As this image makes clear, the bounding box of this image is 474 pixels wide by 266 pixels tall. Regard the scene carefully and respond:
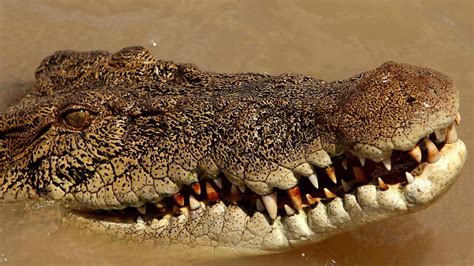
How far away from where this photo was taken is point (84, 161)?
13.7 feet

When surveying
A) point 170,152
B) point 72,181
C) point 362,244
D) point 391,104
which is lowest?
point 362,244

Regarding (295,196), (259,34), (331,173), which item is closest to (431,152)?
(331,173)

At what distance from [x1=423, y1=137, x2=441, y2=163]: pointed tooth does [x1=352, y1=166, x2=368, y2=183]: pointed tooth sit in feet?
1.12

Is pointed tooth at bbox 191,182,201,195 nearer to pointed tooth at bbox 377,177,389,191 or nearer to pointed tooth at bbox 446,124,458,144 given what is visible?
pointed tooth at bbox 377,177,389,191

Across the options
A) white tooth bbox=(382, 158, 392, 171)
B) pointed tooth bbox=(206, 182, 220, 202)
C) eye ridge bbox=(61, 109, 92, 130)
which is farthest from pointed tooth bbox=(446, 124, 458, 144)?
eye ridge bbox=(61, 109, 92, 130)

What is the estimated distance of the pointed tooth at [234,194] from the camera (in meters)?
3.87

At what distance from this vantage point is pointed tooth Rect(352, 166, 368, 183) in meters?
3.54

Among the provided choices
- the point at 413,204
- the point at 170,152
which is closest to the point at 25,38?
the point at 170,152

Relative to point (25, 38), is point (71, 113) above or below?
above

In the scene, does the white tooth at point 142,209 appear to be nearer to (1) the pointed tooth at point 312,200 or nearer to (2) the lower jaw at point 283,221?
(2) the lower jaw at point 283,221

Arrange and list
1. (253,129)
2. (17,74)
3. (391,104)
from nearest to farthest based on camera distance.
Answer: (391,104)
(253,129)
(17,74)

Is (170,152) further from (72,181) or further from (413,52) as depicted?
(413,52)

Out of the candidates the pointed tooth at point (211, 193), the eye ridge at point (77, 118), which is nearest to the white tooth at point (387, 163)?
the pointed tooth at point (211, 193)

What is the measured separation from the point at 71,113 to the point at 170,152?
761 millimetres
